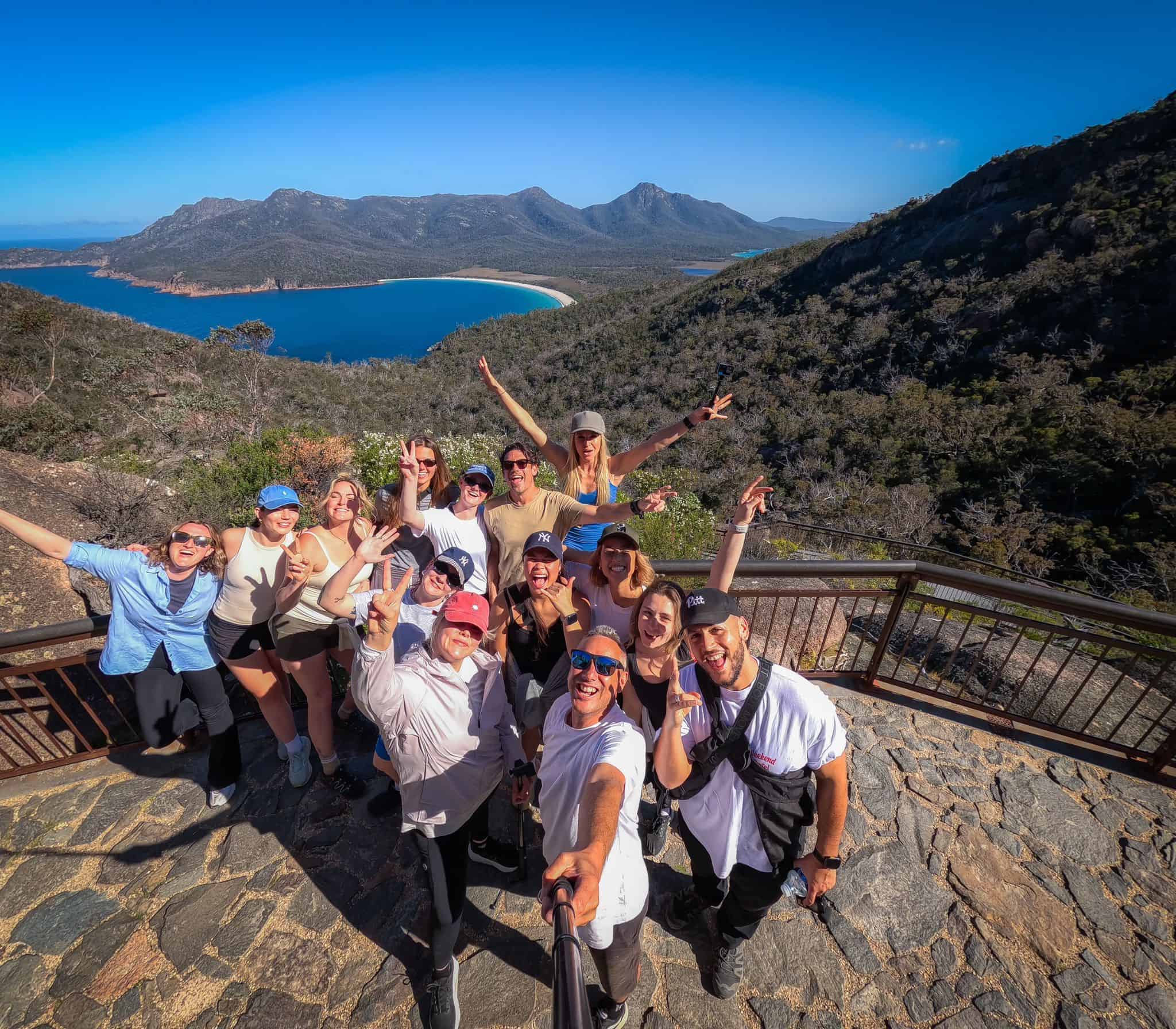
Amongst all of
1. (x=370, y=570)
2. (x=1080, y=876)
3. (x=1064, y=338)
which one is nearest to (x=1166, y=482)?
(x=1064, y=338)

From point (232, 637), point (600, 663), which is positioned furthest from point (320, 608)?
point (600, 663)

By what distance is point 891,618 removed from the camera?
3666 millimetres

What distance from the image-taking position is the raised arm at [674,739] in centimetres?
184

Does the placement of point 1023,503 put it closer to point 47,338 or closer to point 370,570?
point 370,570

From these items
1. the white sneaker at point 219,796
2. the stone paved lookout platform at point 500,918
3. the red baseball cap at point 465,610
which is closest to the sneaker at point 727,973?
the stone paved lookout platform at point 500,918

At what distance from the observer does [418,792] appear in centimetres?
212

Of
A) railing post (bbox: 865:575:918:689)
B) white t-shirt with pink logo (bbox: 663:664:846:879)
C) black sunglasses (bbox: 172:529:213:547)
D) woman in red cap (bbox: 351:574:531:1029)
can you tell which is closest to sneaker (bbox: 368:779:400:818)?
woman in red cap (bbox: 351:574:531:1029)

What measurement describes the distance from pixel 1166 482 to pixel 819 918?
18.9 m

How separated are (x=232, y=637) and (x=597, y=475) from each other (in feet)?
7.10

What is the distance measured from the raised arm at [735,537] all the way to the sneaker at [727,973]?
1.54 m

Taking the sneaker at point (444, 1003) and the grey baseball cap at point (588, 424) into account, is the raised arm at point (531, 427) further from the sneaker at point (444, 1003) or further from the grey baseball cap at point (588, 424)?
the sneaker at point (444, 1003)

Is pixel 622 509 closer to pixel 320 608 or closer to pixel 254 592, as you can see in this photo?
pixel 320 608

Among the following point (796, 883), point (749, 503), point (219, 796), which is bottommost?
point (219, 796)

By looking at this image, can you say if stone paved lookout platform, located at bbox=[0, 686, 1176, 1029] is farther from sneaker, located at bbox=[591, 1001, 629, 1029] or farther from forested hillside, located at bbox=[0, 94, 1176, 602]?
forested hillside, located at bbox=[0, 94, 1176, 602]
